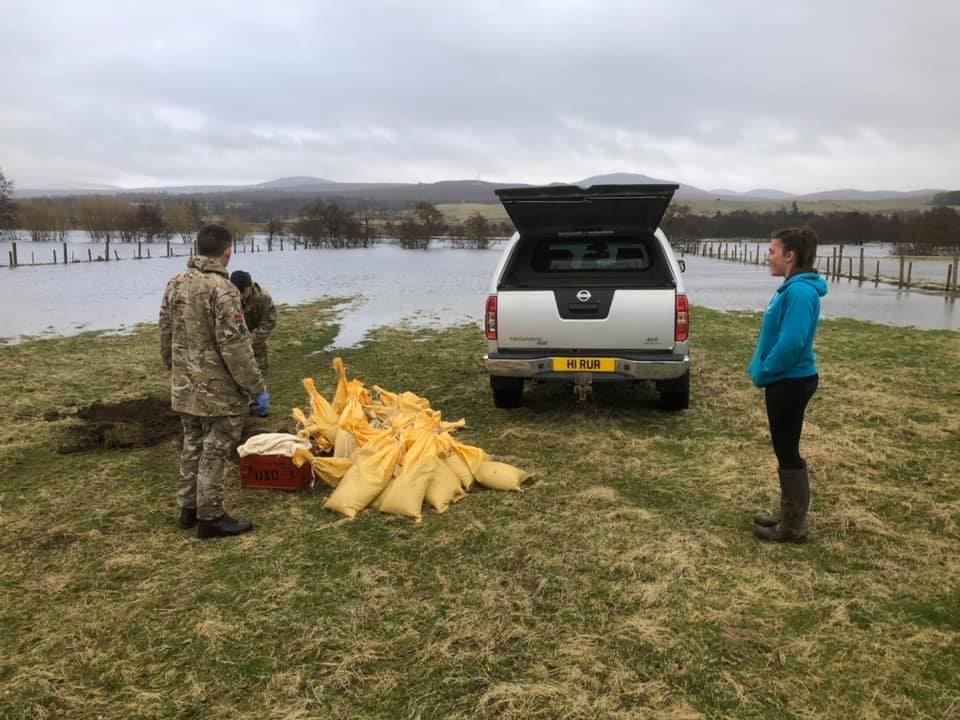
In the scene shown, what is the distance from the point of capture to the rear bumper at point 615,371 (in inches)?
263

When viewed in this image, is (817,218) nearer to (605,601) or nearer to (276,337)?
(276,337)

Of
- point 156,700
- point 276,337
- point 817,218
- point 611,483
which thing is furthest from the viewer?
point 817,218

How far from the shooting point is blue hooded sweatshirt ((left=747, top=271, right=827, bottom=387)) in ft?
13.0

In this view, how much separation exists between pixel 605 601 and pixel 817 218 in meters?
94.8

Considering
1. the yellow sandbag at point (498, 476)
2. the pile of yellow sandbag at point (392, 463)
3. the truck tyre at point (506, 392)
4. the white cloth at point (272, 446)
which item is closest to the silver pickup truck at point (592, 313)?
the truck tyre at point (506, 392)

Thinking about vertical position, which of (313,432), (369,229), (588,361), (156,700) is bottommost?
(156,700)

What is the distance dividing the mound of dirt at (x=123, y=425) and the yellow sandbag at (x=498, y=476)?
3.39m

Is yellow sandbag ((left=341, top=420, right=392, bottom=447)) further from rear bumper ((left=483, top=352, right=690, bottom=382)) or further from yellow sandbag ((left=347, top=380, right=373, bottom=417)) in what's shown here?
rear bumper ((left=483, top=352, right=690, bottom=382))

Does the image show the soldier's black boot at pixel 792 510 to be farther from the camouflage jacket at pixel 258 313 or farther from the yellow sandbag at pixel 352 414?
the camouflage jacket at pixel 258 313

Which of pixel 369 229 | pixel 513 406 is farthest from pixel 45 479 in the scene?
pixel 369 229

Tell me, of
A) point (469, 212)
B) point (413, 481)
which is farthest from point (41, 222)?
point (413, 481)

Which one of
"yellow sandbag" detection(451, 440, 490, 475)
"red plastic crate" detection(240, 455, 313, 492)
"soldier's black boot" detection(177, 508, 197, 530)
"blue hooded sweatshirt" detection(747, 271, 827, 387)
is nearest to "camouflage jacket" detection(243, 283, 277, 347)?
"red plastic crate" detection(240, 455, 313, 492)

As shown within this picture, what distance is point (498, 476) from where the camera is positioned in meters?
5.36

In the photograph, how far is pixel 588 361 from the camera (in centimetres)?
672
